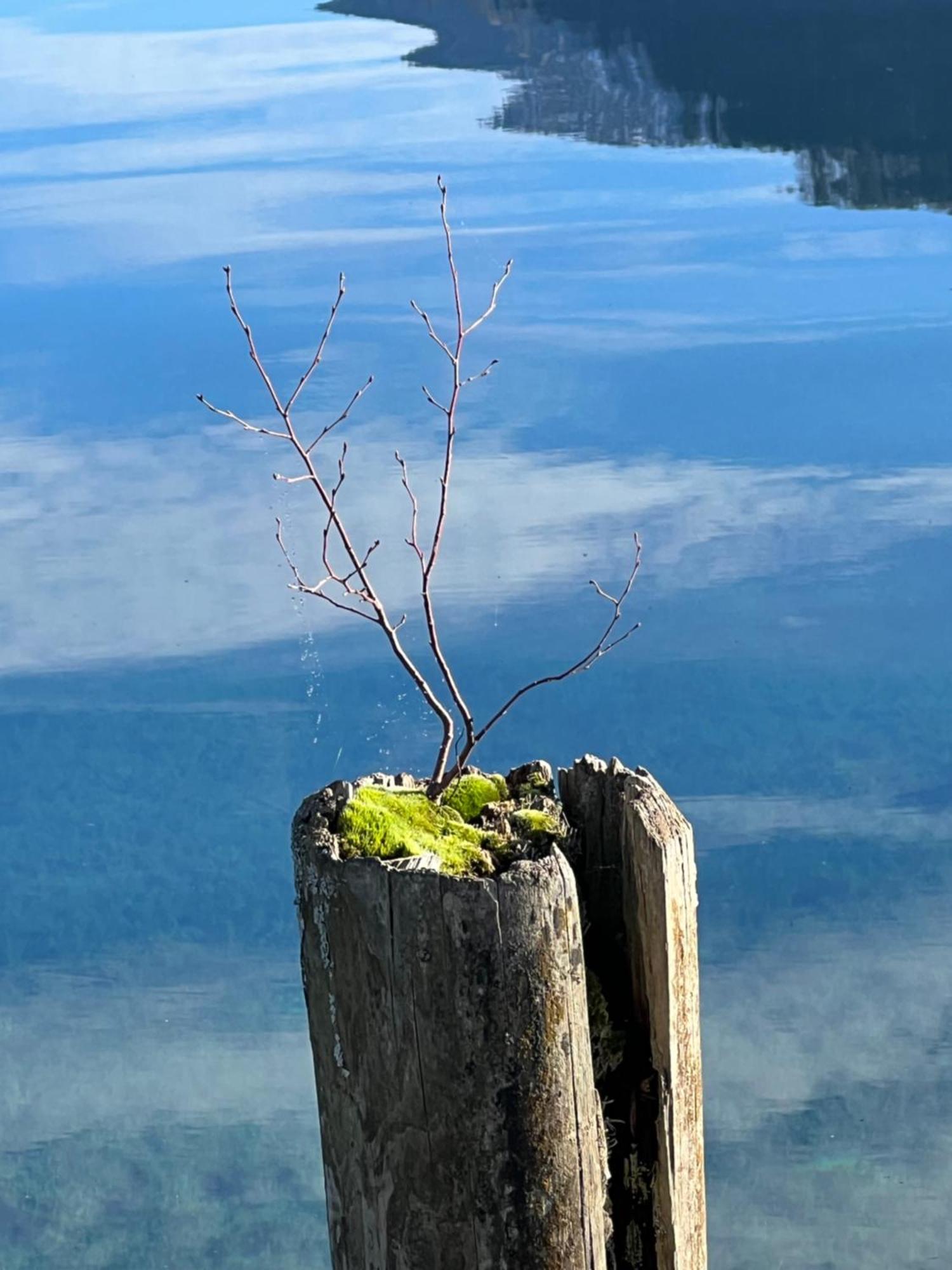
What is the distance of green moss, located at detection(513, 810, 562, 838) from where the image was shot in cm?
151

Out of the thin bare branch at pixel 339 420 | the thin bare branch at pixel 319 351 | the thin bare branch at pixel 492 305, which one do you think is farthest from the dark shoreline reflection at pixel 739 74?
the thin bare branch at pixel 319 351

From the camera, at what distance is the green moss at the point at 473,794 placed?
1.58 metres

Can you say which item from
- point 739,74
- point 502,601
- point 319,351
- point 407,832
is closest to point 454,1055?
point 407,832

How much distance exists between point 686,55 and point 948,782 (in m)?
9.93

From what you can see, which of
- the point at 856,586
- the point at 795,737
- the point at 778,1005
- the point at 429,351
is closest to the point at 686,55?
the point at 429,351

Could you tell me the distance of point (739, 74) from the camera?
474 inches

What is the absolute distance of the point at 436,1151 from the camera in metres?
1.40

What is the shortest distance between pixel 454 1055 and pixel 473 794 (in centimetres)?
31


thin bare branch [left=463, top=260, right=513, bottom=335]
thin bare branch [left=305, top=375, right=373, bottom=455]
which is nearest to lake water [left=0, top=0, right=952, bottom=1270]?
thin bare branch [left=305, top=375, right=373, bottom=455]

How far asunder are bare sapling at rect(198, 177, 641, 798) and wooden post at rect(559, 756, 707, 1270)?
0.16m

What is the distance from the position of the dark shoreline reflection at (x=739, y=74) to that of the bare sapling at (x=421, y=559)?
3.30 metres

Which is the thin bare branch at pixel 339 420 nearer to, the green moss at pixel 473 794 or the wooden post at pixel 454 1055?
the green moss at pixel 473 794

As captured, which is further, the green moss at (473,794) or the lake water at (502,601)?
the lake water at (502,601)

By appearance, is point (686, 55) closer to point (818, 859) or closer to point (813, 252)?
point (813, 252)
